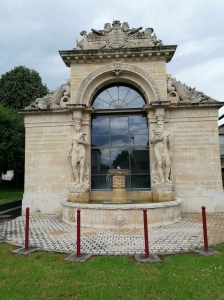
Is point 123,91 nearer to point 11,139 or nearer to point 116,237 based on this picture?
point 116,237

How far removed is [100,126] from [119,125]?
39.8 inches

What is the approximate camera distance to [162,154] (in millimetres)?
9773

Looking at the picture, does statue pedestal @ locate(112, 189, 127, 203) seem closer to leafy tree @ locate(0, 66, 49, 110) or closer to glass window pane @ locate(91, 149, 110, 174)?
glass window pane @ locate(91, 149, 110, 174)

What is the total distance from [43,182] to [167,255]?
7534 mm

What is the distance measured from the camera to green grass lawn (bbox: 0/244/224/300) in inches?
135

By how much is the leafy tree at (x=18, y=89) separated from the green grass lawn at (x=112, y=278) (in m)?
22.6

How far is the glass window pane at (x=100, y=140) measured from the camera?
1170 cm

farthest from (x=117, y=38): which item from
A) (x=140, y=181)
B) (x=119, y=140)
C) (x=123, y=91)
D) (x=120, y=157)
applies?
(x=140, y=181)

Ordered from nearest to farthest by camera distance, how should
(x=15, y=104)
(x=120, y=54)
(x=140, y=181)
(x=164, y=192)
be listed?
(x=164, y=192) < (x=120, y=54) < (x=140, y=181) < (x=15, y=104)

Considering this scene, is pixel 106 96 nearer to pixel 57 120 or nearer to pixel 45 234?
pixel 57 120

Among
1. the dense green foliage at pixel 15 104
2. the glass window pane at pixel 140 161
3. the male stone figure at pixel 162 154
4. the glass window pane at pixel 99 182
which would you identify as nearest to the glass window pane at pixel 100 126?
the glass window pane at pixel 140 161

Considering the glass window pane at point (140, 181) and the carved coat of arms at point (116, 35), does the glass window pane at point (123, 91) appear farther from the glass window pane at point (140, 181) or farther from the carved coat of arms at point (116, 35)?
the glass window pane at point (140, 181)

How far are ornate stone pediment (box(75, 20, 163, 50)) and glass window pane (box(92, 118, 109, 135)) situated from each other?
3.72 m

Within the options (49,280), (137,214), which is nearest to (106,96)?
(137,214)
